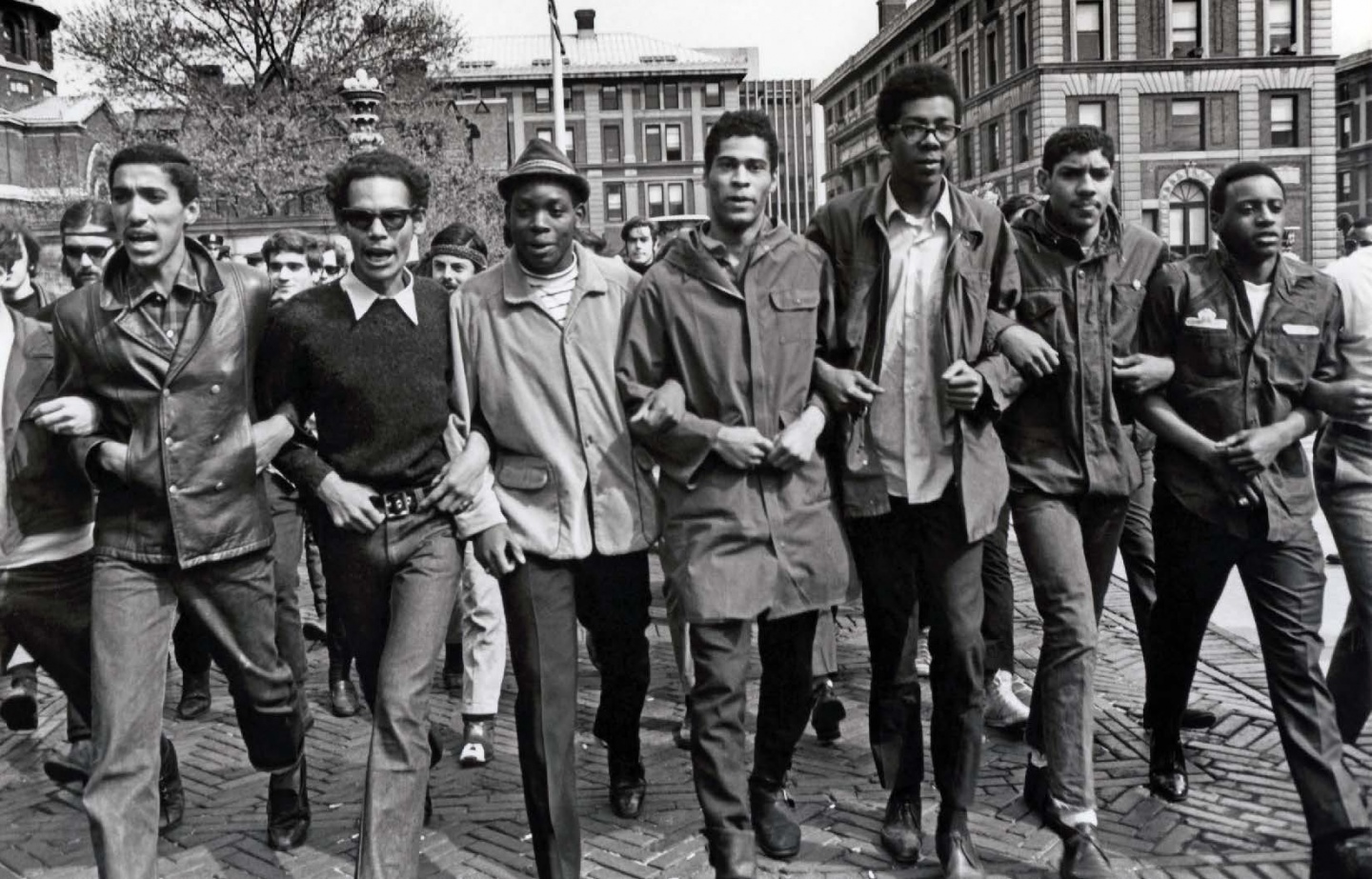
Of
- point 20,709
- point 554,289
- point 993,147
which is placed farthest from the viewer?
point 993,147

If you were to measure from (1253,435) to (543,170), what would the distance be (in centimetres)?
252

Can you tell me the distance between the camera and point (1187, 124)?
48719mm

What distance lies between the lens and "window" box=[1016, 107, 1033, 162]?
49781mm

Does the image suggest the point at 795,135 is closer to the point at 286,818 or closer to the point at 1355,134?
the point at 1355,134

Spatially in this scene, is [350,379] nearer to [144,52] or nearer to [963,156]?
[144,52]

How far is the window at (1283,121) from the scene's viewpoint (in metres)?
48.3

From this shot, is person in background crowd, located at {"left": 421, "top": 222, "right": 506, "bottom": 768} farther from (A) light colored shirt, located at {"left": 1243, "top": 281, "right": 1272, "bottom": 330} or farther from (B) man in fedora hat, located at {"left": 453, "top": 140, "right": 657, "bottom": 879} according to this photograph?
(A) light colored shirt, located at {"left": 1243, "top": 281, "right": 1272, "bottom": 330}

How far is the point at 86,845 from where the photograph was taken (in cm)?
461

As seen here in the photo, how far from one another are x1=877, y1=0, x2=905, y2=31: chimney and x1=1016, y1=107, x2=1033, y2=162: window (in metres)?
24.3

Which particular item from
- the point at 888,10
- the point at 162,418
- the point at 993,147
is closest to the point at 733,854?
the point at 162,418

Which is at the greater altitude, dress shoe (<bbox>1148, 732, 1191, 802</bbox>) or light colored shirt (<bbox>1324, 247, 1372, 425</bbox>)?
light colored shirt (<bbox>1324, 247, 1372, 425</bbox>)

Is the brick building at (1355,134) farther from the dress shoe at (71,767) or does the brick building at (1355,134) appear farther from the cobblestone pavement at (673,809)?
the dress shoe at (71,767)

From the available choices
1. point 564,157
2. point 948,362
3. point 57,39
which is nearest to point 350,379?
point 564,157

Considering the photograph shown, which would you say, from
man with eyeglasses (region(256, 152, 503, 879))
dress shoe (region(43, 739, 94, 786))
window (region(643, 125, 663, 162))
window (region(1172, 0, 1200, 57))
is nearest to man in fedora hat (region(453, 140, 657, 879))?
man with eyeglasses (region(256, 152, 503, 879))
